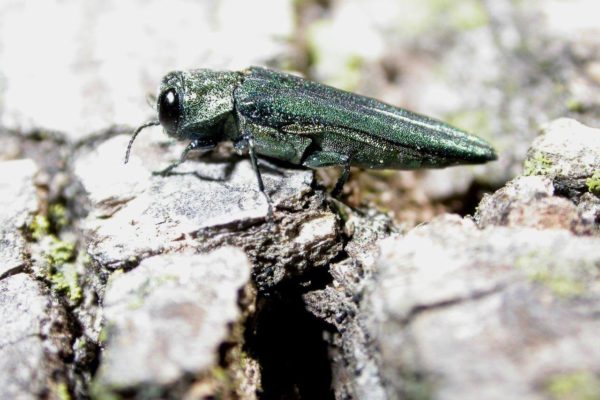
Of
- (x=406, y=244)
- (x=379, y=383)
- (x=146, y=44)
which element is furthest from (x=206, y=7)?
(x=379, y=383)

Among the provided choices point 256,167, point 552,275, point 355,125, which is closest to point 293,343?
point 256,167

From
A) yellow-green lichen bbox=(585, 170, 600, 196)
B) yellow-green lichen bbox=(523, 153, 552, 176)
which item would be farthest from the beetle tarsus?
yellow-green lichen bbox=(585, 170, 600, 196)

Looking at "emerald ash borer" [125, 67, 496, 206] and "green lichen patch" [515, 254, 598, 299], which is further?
"emerald ash borer" [125, 67, 496, 206]

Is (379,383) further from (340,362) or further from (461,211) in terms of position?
(461,211)

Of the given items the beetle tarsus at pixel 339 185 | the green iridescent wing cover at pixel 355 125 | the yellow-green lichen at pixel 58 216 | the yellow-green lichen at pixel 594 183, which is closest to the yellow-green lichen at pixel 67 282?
the yellow-green lichen at pixel 58 216

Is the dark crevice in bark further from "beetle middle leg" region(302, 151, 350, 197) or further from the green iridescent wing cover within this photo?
the green iridescent wing cover

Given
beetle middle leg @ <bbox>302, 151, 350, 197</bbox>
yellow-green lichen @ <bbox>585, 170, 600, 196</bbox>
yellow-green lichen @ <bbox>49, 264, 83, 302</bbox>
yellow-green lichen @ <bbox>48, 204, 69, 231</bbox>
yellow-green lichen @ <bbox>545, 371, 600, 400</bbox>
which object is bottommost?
yellow-green lichen @ <bbox>49, 264, 83, 302</bbox>

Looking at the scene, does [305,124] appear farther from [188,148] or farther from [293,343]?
[293,343]
